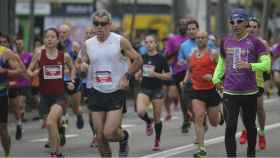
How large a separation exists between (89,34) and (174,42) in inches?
161

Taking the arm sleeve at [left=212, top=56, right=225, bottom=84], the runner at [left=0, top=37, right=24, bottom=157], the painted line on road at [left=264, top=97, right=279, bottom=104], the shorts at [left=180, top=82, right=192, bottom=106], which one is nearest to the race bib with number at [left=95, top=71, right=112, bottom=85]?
the arm sleeve at [left=212, top=56, right=225, bottom=84]

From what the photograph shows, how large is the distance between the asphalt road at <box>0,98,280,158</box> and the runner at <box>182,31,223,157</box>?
1.65 feet

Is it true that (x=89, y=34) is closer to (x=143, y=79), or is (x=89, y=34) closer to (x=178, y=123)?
(x=143, y=79)

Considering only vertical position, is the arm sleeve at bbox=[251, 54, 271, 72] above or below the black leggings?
above

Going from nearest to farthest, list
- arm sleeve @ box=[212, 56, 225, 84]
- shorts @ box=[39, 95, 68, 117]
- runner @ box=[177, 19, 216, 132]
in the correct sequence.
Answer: arm sleeve @ box=[212, 56, 225, 84] → shorts @ box=[39, 95, 68, 117] → runner @ box=[177, 19, 216, 132]

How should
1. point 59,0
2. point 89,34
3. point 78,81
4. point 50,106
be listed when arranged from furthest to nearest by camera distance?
1. point 59,0
2. point 78,81
3. point 89,34
4. point 50,106

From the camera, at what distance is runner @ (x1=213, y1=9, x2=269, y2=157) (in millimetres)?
11617

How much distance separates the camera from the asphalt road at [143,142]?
14594mm

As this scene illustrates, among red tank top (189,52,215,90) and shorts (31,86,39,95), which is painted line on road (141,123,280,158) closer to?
red tank top (189,52,215,90)

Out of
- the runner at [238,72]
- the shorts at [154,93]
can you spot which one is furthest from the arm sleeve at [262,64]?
the shorts at [154,93]

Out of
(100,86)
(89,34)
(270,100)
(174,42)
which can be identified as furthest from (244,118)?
(270,100)

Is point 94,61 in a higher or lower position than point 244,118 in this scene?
higher

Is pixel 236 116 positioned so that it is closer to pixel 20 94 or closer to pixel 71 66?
pixel 71 66

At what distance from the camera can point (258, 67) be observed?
1142 cm
